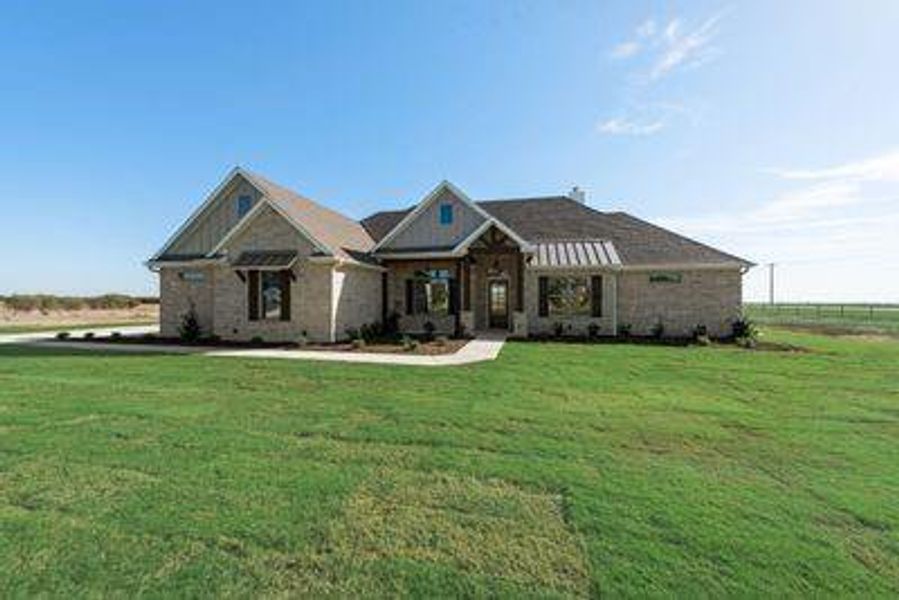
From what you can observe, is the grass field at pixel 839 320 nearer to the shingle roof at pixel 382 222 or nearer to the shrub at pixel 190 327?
the shingle roof at pixel 382 222

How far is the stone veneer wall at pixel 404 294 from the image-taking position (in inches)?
792

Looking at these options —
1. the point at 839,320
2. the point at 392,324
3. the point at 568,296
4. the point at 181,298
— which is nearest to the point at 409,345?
the point at 392,324

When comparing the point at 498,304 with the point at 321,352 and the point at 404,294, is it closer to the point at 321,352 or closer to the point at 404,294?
the point at 404,294

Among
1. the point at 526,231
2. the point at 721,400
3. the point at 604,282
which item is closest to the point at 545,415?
the point at 721,400

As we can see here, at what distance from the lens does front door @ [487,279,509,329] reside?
21.2 m

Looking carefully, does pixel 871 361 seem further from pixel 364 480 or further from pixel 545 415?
pixel 364 480

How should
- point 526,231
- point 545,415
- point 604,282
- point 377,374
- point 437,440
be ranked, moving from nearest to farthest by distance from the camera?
point 437,440 → point 545,415 → point 377,374 → point 604,282 → point 526,231

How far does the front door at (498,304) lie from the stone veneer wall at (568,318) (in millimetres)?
1391

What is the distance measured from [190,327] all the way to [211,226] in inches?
173

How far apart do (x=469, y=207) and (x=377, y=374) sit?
10.7 m

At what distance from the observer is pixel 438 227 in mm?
19891

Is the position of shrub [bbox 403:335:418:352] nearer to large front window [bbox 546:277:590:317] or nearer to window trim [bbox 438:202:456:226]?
window trim [bbox 438:202:456:226]

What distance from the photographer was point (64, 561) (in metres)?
3.35

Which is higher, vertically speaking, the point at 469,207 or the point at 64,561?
the point at 469,207
